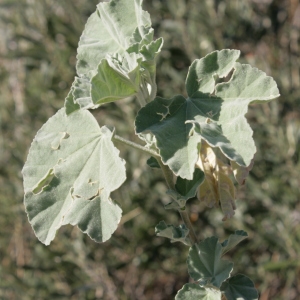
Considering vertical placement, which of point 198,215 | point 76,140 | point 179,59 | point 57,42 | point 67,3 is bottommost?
point 198,215

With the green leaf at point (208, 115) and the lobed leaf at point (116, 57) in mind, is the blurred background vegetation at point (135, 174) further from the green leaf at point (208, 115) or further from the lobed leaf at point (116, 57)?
the green leaf at point (208, 115)

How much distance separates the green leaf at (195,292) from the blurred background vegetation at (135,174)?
124cm

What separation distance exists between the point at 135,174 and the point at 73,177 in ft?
4.20

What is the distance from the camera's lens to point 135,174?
2141mm

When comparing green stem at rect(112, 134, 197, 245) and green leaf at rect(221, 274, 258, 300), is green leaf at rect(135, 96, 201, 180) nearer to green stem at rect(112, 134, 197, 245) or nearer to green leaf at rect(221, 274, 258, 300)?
green stem at rect(112, 134, 197, 245)

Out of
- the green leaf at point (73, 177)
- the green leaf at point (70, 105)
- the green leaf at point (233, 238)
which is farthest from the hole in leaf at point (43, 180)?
the green leaf at point (233, 238)

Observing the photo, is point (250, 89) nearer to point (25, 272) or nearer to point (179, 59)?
point (179, 59)

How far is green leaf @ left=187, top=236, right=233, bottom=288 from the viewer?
885mm

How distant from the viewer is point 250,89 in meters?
0.81

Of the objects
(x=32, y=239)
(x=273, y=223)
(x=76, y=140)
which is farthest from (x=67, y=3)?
(x=76, y=140)

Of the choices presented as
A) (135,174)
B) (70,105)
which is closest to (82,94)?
(70,105)

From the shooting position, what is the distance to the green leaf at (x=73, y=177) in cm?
Answer: 82

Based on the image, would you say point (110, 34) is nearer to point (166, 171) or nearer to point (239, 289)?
point (166, 171)

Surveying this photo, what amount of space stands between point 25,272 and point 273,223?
1080mm
